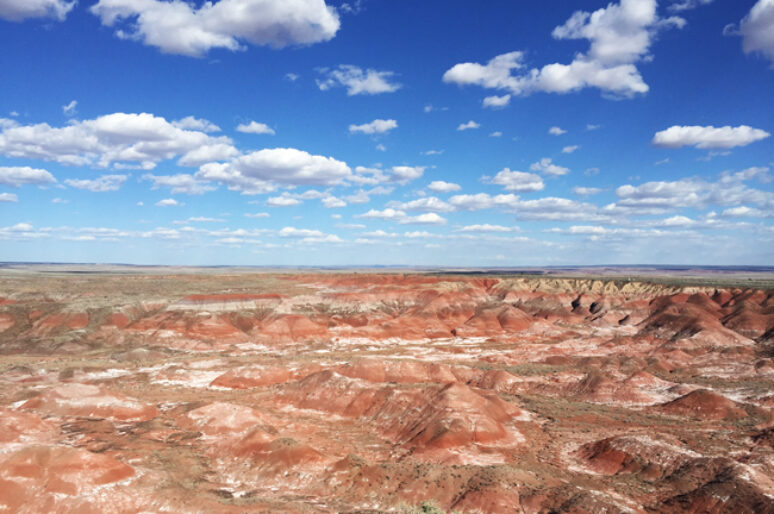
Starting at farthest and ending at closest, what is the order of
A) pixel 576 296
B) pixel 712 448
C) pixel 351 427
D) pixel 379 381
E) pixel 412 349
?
1. pixel 576 296
2. pixel 412 349
3. pixel 379 381
4. pixel 351 427
5. pixel 712 448

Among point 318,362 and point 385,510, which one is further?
point 318,362

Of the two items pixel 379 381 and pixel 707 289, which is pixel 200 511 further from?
pixel 707 289

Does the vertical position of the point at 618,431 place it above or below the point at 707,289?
below

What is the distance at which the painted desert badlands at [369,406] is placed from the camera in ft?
87.3

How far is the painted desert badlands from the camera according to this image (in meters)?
26.6

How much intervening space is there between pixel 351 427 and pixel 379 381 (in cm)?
1289

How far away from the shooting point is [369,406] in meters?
44.4

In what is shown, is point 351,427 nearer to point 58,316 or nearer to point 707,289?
point 58,316

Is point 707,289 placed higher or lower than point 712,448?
higher

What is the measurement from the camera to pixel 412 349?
263 ft

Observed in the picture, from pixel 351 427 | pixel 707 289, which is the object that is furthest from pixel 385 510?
pixel 707 289

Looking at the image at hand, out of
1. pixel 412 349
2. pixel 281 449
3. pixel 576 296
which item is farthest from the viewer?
pixel 576 296

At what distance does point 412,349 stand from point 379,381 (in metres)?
26.5

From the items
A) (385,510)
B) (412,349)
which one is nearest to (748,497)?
(385,510)
